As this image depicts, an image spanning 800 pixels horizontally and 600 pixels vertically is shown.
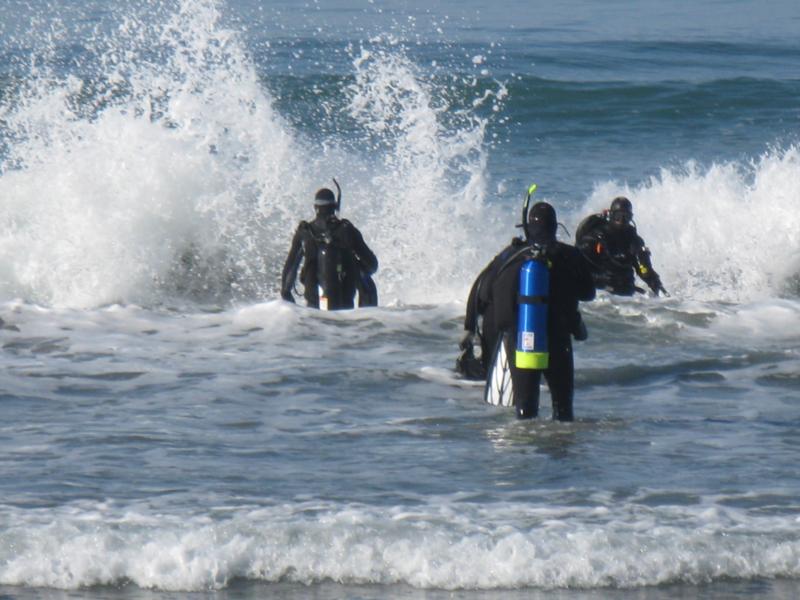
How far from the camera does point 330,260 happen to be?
40.3 ft

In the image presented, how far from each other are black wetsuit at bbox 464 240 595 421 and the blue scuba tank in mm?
91

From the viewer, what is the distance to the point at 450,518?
7305mm

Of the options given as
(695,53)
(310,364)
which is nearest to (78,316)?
(310,364)

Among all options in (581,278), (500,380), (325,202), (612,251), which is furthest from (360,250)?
(581,278)

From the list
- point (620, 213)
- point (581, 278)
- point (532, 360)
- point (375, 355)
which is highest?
point (620, 213)

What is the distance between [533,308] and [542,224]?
18.5 inches

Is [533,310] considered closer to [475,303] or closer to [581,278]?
[581,278]

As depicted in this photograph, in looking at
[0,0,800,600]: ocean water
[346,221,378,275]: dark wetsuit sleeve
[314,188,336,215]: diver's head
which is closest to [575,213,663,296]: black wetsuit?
[0,0,800,600]: ocean water

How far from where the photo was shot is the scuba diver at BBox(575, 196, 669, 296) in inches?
499

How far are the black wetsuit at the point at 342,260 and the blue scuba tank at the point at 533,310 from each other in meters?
3.62

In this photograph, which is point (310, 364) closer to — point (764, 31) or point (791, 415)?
point (791, 415)

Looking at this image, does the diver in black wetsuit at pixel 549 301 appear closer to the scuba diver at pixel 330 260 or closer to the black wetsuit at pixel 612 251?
the scuba diver at pixel 330 260

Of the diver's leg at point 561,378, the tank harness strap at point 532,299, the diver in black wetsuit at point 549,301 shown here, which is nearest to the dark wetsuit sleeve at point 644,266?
the diver's leg at point 561,378

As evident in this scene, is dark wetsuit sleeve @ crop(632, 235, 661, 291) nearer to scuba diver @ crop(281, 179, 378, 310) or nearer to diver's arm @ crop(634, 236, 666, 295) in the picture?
diver's arm @ crop(634, 236, 666, 295)
